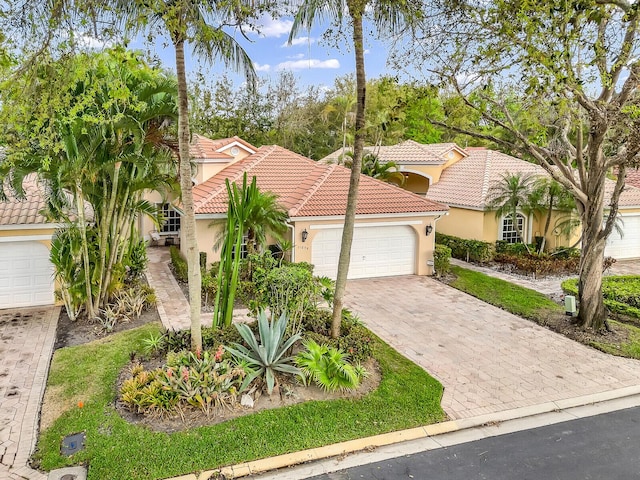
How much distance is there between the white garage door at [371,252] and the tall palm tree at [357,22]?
777 centimetres

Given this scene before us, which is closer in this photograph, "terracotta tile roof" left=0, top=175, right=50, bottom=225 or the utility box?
the utility box

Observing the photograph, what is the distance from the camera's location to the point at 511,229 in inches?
879

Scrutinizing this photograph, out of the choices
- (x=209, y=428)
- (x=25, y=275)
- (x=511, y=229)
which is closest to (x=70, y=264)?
(x=25, y=275)

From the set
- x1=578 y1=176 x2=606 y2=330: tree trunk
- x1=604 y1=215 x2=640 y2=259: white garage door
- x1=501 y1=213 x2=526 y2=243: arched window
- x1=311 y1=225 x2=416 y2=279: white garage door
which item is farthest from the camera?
x1=604 y1=215 x2=640 y2=259: white garage door

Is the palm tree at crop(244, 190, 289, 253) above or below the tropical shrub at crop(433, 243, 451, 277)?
above

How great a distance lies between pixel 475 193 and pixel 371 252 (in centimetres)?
729

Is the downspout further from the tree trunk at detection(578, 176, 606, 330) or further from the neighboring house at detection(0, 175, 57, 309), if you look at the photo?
the tree trunk at detection(578, 176, 606, 330)

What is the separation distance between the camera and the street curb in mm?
7020

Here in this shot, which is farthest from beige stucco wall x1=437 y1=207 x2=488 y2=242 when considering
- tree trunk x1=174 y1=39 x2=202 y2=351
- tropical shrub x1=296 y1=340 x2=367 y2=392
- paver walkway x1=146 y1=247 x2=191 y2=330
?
tree trunk x1=174 y1=39 x2=202 y2=351

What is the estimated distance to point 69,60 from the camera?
7590 millimetres

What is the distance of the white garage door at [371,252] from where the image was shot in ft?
59.9

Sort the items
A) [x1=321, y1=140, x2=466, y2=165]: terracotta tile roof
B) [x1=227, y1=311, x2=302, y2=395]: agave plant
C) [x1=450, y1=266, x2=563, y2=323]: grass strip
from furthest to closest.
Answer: [x1=321, y1=140, x2=466, y2=165]: terracotta tile roof < [x1=450, y1=266, x2=563, y2=323]: grass strip < [x1=227, y1=311, x2=302, y2=395]: agave plant

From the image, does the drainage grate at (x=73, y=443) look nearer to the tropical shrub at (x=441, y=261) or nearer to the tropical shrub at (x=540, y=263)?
the tropical shrub at (x=441, y=261)

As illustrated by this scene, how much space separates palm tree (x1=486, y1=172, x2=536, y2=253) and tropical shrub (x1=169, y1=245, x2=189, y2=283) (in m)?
13.2
